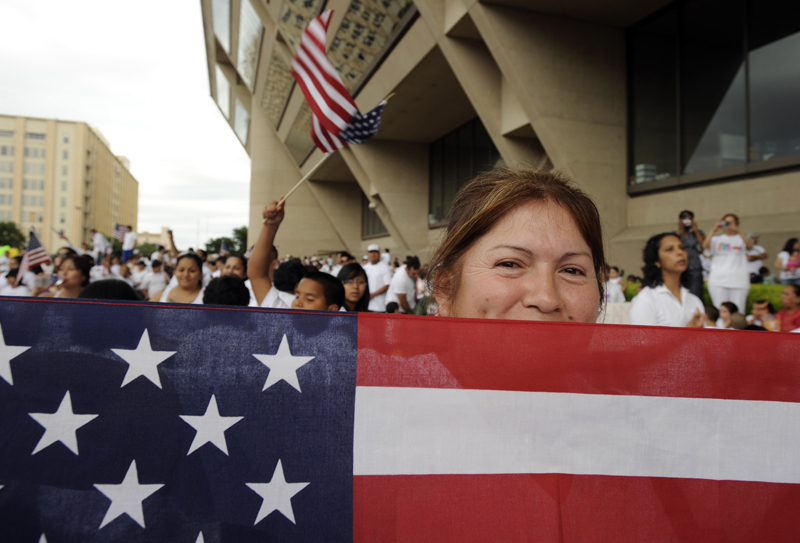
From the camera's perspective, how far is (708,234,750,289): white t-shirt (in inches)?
286

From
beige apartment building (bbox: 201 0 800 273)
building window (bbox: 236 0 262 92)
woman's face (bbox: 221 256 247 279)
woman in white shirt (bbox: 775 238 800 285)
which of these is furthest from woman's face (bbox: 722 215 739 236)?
building window (bbox: 236 0 262 92)

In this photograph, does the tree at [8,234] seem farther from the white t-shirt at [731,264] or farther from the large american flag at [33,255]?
the white t-shirt at [731,264]

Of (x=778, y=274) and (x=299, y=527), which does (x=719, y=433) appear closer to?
(x=299, y=527)

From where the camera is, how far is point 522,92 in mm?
11695

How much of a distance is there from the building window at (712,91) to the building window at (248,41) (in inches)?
848

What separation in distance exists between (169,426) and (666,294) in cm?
377

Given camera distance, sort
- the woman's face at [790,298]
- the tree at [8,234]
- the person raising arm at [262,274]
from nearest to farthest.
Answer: the person raising arm at [262,274] → the woman's face at [790,298] → the tree at [8,234]

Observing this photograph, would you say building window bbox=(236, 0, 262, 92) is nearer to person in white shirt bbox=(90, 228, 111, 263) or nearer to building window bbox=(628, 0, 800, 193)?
person in white shirt bbox=(90, 228, 111, 263)

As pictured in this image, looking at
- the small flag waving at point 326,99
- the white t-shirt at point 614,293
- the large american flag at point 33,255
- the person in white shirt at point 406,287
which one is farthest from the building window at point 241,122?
the small flag waving at point 326,99

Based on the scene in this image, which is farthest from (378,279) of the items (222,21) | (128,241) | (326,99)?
(222,21)

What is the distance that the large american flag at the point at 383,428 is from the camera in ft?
4.01

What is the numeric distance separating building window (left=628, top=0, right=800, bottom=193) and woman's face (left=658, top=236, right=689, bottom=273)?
23.3ft

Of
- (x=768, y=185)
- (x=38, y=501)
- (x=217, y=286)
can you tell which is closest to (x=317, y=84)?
(x=217, y=286)

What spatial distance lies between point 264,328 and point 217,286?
10.5 feet
